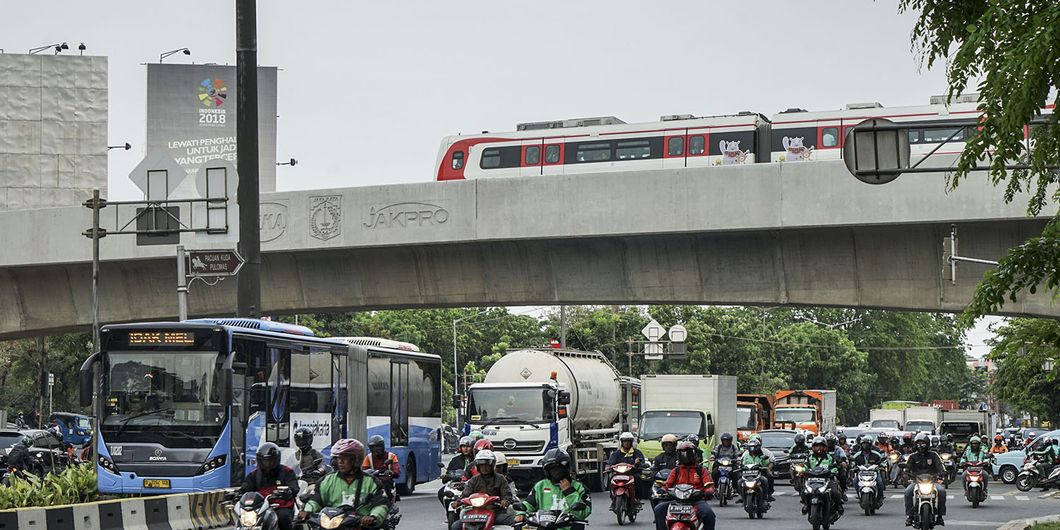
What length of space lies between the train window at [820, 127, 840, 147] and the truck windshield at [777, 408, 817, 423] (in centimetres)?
2587

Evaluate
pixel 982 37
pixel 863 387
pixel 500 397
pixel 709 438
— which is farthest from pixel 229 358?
pixel 863 387

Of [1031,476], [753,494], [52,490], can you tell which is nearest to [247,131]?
[52,490]

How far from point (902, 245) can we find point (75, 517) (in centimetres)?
1820

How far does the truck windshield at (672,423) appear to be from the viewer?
35.4m

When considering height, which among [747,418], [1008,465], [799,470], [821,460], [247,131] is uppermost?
[247,131]

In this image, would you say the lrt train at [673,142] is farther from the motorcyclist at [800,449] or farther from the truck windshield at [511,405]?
the motorcyclist at [800,449]

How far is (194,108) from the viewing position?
77.9m

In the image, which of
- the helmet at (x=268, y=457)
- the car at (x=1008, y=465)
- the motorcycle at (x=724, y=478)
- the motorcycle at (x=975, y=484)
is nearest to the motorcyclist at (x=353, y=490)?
the helmet at (x=268, y=457)

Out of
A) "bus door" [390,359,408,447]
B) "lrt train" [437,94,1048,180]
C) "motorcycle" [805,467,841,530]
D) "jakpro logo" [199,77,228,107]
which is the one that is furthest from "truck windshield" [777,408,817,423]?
"motorcycle" [805,467,841,530]

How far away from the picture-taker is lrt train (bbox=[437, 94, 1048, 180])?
38.6 metres

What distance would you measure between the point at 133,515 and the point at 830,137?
24831mm

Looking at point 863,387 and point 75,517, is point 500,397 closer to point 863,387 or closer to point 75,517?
point 75,517

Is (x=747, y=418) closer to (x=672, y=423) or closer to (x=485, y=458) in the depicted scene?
(x=672, y=423)

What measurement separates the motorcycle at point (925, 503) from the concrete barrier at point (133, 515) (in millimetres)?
10472
